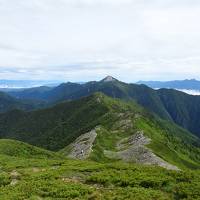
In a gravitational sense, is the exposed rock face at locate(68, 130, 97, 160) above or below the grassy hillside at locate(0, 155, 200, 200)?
below

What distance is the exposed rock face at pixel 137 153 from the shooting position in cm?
10667

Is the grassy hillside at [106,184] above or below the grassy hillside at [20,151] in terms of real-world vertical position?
above

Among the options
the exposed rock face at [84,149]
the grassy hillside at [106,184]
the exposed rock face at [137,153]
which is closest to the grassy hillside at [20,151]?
the exposed rock face at [84,149]

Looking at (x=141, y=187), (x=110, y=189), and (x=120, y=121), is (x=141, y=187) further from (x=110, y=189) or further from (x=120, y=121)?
(x=120, y=121)

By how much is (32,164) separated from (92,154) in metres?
65.2

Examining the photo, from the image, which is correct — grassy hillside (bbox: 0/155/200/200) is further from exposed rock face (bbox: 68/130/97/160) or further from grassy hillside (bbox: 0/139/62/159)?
exposed rock face (bbox: 68/130/97/160)

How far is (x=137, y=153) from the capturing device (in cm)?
11506

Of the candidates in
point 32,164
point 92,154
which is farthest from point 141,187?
point 92,154

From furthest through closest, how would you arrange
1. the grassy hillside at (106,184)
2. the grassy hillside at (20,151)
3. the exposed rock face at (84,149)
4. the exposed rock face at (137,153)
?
the exposed rock face at (84,149), the exposed rock face at (137,153), the grassy hillside at (20,151), the grassy hillside at (106,184)

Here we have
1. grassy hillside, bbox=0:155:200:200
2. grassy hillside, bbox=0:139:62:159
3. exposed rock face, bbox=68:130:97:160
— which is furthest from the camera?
exposed rock face, bbox=68:130:97:160

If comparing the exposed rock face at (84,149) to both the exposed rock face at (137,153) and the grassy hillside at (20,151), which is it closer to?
the exposed rock face at (137,153)

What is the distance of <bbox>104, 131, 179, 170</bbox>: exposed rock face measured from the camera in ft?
350

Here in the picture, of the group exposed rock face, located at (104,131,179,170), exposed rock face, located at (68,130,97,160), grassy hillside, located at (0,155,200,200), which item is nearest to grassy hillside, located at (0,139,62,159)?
exposed rock face, located at (68,130,97,160)

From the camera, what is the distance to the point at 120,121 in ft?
589
